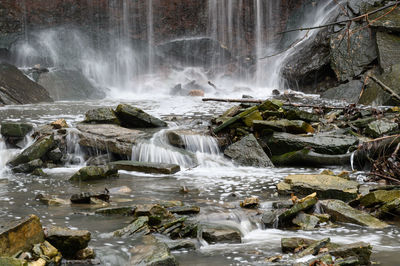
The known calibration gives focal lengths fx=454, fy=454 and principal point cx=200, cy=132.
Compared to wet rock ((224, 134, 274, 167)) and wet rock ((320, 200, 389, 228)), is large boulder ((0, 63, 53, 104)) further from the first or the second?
wet rock ((320, 200, 389, 228))

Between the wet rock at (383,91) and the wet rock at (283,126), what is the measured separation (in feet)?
13.2

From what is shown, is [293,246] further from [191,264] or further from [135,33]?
[135,33]

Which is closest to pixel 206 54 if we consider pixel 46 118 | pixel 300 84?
pixel 300 84

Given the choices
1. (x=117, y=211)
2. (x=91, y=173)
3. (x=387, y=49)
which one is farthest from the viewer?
(x=387, y=49)

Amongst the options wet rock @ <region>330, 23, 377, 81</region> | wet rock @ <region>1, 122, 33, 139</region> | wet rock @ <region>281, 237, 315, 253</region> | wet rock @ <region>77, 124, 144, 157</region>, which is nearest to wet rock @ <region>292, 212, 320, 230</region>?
wet rock @ <region>281, 237, 315, 253</region>

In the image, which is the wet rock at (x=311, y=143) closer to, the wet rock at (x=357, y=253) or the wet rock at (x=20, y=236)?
the wet rock at (x=357, y=253)

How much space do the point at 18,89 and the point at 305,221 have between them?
1375 centimetres

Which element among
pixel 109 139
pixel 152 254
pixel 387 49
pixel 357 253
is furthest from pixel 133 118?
pixel 387 49

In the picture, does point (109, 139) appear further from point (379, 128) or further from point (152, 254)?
point (152, 254)

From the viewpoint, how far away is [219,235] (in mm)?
4211

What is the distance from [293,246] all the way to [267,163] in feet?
14.4

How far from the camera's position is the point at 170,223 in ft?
14.3

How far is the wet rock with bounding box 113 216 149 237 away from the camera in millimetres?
4188

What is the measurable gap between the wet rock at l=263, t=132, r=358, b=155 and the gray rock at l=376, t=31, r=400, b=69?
779cm
